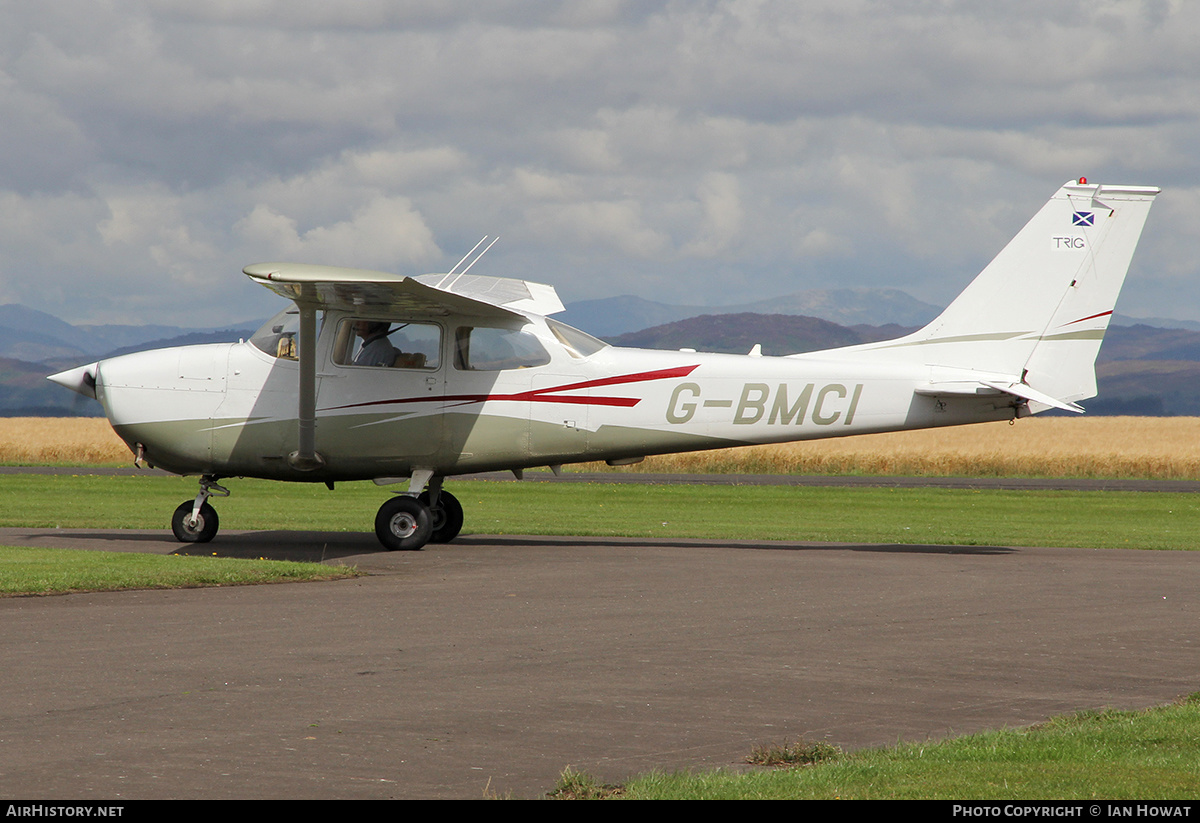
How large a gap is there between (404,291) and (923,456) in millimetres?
33440

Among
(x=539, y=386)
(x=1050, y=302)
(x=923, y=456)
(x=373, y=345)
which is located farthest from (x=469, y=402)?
(x=923, y=456)

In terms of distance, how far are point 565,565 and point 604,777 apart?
31.3ft

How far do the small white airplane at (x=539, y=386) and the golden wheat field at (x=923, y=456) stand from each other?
27.6 meters

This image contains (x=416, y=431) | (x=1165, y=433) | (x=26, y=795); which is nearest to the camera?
(x=26, y=795)

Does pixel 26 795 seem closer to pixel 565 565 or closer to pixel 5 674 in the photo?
pixel 5 674

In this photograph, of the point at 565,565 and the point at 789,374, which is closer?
the point at 565,565

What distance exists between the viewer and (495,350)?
55.6ft

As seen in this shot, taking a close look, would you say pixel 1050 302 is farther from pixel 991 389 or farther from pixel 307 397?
pixel 307 397

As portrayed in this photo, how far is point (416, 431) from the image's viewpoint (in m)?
16.8

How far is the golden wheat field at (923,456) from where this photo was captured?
4419 centimetres

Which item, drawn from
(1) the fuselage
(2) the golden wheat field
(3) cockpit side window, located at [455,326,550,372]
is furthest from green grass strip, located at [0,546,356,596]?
(2) the golden wheat field

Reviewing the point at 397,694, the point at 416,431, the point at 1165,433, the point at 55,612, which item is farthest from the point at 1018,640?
the point at 1165,433

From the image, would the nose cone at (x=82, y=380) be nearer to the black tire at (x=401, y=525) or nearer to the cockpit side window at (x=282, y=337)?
the cockpit side window at (x=282, y=337)

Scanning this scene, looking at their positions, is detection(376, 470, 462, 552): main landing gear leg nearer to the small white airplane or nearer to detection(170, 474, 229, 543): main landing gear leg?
the small white airplane
